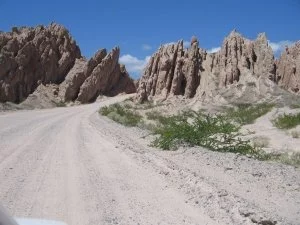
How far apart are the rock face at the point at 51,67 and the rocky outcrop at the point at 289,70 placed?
2380 centimetres

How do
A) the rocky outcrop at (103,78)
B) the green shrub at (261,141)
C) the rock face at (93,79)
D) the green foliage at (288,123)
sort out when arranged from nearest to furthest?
1. the green shrub at (261,141)
2. the green foliage at (288,123)
3. the rock face at (93,79)
4. the rocky outcrop at (103,78)

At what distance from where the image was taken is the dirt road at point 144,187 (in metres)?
7.79

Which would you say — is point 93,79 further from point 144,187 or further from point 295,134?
point 144,187

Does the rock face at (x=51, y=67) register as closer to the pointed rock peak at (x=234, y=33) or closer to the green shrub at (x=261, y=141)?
the pointed rock peak at (x=234, y=33)

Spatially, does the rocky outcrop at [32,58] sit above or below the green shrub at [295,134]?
above

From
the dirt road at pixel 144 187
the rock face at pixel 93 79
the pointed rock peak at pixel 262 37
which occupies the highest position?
the pointed rock peak at pixel 262 37

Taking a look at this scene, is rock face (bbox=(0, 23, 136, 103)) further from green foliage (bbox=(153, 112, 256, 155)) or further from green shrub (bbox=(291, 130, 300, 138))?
green foliage (bbox=(153, 112, 256, 155))

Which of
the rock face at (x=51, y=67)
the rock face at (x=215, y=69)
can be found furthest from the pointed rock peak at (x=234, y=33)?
the rock face at (x=51, y=67)

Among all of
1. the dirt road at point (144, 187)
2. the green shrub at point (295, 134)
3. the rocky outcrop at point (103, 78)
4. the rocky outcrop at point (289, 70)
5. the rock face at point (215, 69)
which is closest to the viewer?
the dirt road at point (144, 187)

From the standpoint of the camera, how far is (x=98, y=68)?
221ft

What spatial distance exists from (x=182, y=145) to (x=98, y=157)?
4262 millimetres

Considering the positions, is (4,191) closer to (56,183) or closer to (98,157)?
(56,183)

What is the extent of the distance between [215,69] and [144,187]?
47265mm

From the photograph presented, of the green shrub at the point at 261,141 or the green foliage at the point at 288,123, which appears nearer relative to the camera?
the green shrub at the point at 261,141
